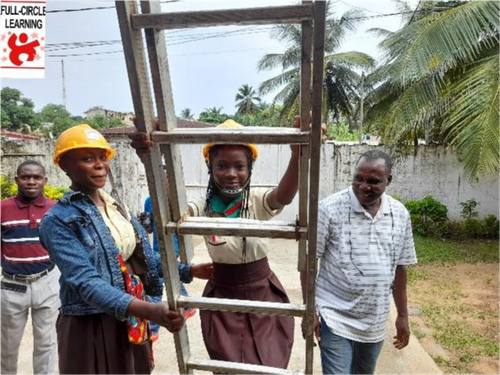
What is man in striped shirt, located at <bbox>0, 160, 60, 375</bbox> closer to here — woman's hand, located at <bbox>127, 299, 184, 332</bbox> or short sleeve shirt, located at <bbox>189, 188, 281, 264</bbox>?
short sleeve shirt, located at <bbox>189, 188, 281, 264</bbox>

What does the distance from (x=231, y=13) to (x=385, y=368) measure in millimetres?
3172

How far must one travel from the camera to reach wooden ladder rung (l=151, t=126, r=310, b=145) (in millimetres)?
1140

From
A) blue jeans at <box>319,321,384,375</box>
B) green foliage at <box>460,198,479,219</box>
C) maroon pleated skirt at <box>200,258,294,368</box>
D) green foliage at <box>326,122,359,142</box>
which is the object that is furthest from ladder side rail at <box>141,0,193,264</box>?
green foliage at <box>326,122,359,142</box>

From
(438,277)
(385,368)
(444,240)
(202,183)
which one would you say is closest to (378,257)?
(385,368)

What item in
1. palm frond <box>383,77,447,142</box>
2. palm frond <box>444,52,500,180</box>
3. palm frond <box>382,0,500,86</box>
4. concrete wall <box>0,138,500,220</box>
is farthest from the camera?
concrete wall <box>0,138,500,220</box>

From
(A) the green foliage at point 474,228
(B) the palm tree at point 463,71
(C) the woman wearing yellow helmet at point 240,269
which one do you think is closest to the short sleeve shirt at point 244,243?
(C) the woman wearing yellow helmet at point 240,269

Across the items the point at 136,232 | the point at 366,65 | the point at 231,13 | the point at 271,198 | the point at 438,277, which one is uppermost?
the point at 366,65

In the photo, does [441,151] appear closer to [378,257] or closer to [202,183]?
[202,183]

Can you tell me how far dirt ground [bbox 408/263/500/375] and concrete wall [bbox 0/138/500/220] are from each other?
7.19ft

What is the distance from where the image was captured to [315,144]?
1.14 meters

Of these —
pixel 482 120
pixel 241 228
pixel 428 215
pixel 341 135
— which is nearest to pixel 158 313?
pixel 241 228

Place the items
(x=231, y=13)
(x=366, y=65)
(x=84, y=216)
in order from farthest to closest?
(x=366, y=65)
(x=84, y=216)
(x=231, y=13)

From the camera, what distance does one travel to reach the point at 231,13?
3.42 feet

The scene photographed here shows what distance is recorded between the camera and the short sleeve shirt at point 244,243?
1878mm
